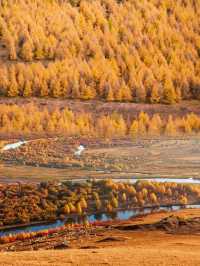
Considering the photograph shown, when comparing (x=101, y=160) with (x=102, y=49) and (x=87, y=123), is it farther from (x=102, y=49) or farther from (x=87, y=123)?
(x=102, y=49)

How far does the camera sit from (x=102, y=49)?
7344cm

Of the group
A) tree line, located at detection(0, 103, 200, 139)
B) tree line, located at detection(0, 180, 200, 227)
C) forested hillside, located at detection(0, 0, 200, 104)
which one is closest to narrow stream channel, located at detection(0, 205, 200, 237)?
tree line, located at detection(0, 180, 200, 227)

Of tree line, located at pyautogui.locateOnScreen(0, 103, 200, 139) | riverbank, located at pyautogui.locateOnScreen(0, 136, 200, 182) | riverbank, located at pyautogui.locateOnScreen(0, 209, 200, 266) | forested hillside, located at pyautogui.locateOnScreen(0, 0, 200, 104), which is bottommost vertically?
riverbank, located at pyautogui.locateOnScreen(0, 209, 200, 266)

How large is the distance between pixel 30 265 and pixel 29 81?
142 ft

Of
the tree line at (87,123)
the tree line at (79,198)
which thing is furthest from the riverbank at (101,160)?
the tree line at (79,198)

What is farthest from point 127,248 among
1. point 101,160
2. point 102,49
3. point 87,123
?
point 102,49

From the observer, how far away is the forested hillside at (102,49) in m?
64.2

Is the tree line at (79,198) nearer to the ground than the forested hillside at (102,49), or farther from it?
nearer to the ground

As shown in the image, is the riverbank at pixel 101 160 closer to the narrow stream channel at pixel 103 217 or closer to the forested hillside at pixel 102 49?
the narrow stream channel at pixel 103 217

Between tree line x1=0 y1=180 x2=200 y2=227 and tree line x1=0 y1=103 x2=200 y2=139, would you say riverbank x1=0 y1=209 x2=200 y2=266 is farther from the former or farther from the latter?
tree line x1=0 y1=103 x2=200 y2=139

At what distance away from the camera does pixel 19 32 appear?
237 ft

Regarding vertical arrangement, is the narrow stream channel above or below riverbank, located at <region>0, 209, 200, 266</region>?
below

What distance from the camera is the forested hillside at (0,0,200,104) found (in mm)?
64250

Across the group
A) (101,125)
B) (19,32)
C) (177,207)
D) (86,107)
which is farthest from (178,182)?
(19,32)
